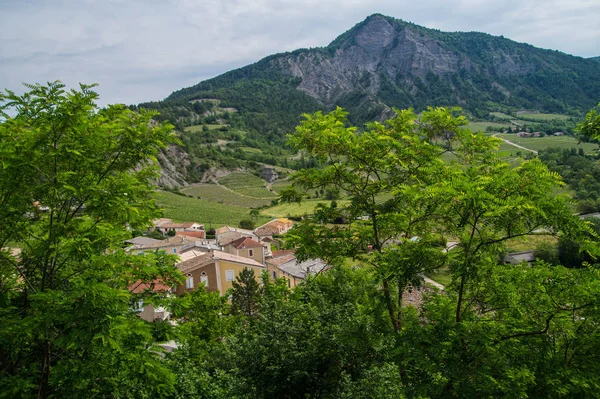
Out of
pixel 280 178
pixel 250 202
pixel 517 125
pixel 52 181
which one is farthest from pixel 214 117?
pixel 52 181

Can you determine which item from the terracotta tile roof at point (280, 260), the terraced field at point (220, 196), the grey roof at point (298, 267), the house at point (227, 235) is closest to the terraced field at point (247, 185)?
the terraced field at point (220, 196)

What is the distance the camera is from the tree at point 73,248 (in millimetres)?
5539

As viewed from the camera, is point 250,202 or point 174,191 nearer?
point 250,202

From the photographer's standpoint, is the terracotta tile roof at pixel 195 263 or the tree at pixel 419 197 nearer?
the tree at pixel 419 197

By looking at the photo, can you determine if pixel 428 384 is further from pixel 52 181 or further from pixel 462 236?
pixel 52 181

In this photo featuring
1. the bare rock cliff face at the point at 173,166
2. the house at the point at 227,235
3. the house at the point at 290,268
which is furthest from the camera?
the bare rock cliff face at the point at 173,166

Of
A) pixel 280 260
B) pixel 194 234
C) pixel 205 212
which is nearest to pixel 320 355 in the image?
pixel 280 260

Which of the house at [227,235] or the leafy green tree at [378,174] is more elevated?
the leafy green tree at [378,174]

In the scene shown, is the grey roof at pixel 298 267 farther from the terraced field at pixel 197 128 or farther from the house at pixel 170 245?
the terraced field at pixel 197 128

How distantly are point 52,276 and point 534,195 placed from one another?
7333 mm

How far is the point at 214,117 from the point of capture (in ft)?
644

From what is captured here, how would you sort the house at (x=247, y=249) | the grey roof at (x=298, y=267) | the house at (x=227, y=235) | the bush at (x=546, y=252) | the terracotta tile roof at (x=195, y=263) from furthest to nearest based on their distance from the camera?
the house at (x=227, y=235), the house at (x=247, y=249), the bush at (x=546, y=252), the grey roof at (x=298, y=267), the terracotta tile roof at (x=195, y=263)

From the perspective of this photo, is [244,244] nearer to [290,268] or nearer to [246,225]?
[290,268]

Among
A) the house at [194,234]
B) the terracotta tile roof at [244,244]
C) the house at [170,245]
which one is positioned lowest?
the house at [194,234]
